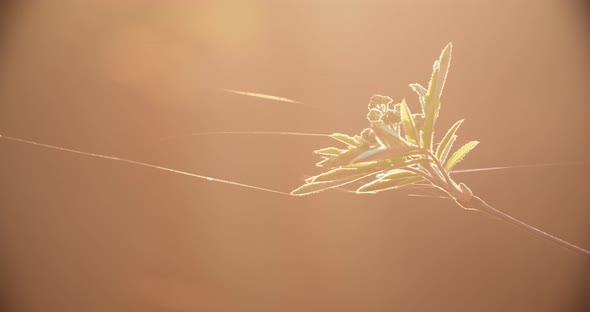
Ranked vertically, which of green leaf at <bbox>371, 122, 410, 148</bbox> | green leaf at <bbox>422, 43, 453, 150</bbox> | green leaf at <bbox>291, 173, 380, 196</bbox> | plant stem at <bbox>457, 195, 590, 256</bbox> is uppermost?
green leaf at <bbox>422, 43, 453, 150</bbox>

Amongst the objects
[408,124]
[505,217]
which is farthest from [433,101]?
[505,217]

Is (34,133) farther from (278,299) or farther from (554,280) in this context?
(554,280)

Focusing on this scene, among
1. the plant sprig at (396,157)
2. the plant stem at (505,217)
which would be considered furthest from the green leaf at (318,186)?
the plant stem at (505,217)

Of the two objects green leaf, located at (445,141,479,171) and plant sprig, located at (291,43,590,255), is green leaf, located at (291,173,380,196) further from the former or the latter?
green leaf, located at (445,141,479,171)

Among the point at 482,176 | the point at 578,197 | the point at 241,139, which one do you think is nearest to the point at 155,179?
the point at 241,139

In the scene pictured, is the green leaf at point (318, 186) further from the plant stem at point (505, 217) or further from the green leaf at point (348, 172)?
the plant stem at point (505, 217)

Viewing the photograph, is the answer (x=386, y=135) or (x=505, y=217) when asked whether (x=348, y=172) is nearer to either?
(x=386, y=135)

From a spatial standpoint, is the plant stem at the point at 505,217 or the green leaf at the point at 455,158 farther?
the green leaf at the point at 455,158

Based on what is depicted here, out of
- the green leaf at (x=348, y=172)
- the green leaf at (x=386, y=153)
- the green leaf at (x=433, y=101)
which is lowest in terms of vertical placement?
the green leaf at (x=348, y=172)

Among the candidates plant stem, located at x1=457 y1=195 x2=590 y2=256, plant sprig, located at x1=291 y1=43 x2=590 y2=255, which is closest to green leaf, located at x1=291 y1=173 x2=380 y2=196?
plant sprig, located at x1=291 y1=43 x2=590 y2=255
